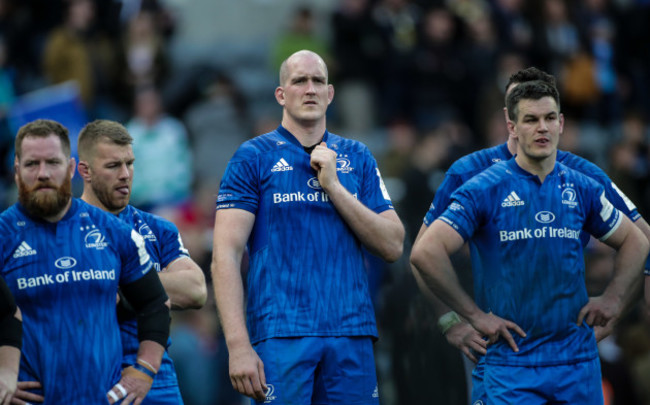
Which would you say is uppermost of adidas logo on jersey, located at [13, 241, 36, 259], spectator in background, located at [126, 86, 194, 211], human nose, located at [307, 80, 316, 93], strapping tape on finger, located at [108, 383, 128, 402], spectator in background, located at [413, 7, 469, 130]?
spectator in background, located at [413, 7, 469, 130]

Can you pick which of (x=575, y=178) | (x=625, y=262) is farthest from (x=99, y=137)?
(x=625, y=262)

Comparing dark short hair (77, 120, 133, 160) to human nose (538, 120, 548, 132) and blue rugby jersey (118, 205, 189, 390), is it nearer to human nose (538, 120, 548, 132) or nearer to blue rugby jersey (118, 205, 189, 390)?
blue rugby jersey (118, 205, 189, 390)

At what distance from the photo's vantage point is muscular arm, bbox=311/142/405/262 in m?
6.89

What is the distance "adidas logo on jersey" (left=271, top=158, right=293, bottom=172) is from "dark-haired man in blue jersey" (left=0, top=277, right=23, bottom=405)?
1780mm

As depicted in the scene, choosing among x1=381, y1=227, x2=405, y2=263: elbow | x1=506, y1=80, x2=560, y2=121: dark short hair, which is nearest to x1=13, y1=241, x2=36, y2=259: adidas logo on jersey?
x1=381, y1=227, x2=405, y2=263: elbow

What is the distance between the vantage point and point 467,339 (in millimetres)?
7508

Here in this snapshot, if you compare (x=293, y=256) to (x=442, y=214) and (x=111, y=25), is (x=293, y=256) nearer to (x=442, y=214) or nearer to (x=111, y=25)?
(x=442, y=214)

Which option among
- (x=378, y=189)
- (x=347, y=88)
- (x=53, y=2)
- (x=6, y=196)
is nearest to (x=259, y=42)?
(x=347, y=88)

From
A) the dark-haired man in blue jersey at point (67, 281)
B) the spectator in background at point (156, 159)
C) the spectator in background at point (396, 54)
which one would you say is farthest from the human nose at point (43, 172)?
the spectator in background at point (396, 54)

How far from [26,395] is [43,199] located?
1.05 metres

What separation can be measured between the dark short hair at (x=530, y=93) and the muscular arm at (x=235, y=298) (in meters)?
1.75

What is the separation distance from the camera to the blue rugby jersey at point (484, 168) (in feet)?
25.3

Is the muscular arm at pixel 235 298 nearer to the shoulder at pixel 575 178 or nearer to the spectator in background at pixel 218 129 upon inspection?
the shoulder at pixel 575 178

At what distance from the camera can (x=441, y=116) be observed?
1562 cm
